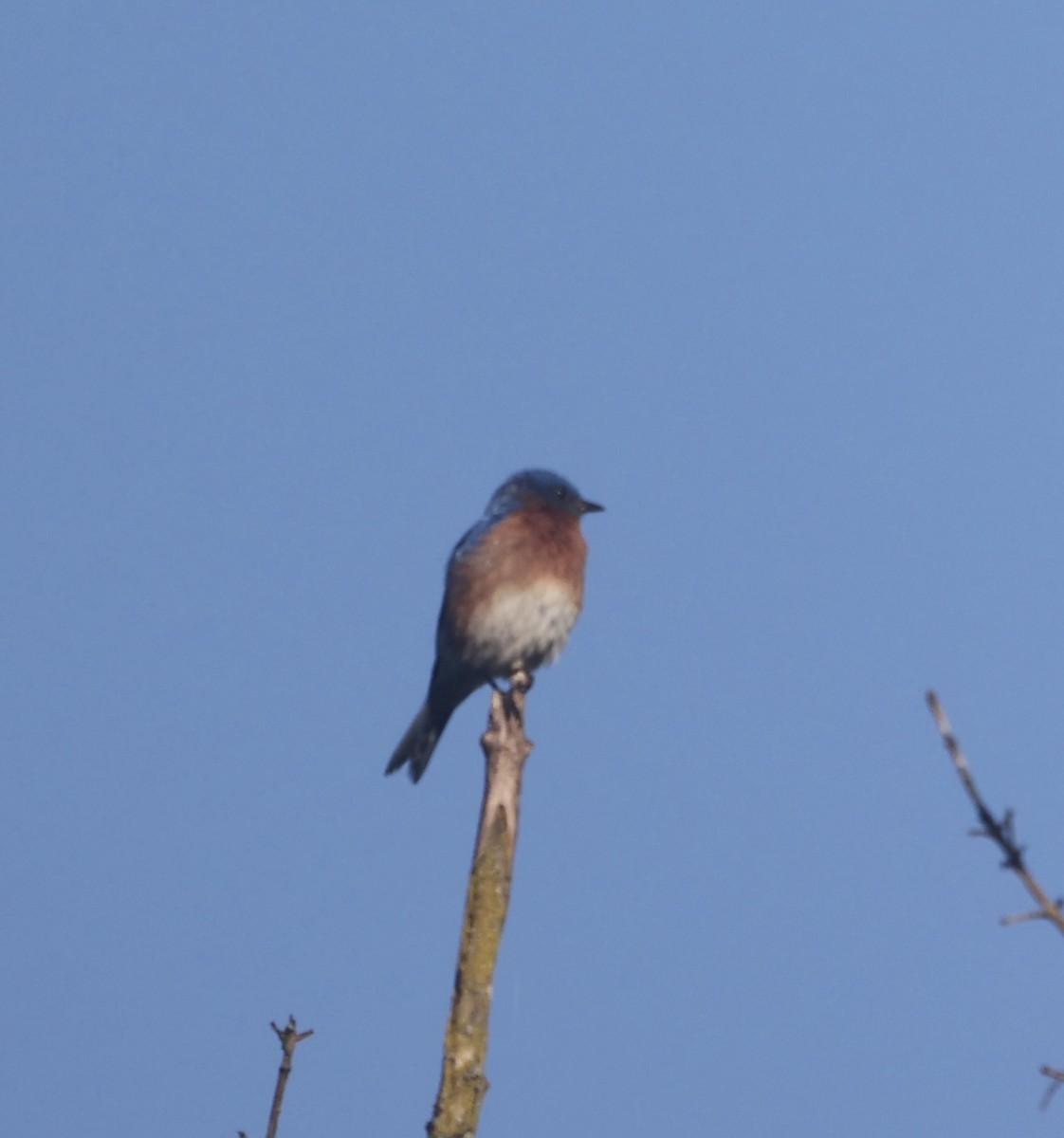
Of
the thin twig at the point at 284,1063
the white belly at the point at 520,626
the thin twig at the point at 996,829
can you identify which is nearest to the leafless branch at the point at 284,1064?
the thin twig at the point at 284,1063

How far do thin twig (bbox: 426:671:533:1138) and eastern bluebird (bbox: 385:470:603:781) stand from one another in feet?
11.1

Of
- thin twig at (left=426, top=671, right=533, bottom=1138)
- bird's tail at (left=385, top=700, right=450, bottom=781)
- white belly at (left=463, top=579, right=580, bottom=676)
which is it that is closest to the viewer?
thin twig at (left=426, top=671, right=533, bottom=1138)

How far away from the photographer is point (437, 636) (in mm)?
9422

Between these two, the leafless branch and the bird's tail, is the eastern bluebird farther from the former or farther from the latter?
the leafless branch

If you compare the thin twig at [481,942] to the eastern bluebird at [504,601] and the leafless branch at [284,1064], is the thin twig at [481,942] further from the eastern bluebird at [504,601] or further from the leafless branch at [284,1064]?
the eastern bluebird at [504,601]

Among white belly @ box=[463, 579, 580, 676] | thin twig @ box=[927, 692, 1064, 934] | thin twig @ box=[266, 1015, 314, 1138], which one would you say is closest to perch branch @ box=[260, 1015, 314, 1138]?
thin twig @ box=[266, 1015, 314, 1138]

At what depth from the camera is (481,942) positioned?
4.79 metres

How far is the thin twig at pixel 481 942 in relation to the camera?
4457mm

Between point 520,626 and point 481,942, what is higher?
point 520,626

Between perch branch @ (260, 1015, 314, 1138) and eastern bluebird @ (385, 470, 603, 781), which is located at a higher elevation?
eastern bluebird @ (385, 470, 603, 781)

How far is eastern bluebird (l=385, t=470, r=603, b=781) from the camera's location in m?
8.98

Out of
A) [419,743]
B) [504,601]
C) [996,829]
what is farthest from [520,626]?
[996,829]

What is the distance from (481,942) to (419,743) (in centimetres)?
469

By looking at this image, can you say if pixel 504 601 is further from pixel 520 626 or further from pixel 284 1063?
pixel 284 1063
